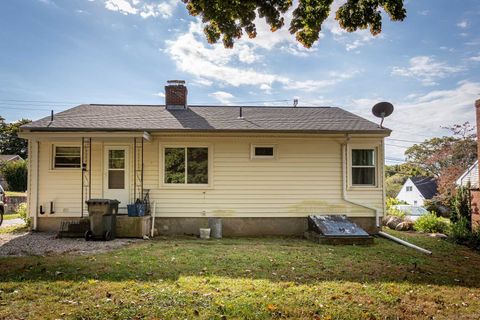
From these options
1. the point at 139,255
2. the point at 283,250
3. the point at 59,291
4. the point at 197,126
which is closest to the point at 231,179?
the point at 197,126

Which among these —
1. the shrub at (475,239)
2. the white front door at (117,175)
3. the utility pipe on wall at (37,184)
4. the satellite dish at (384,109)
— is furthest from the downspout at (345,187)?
the utility pipe on wall at (37,184)

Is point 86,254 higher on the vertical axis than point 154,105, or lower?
lower

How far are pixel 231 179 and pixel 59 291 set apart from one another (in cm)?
664

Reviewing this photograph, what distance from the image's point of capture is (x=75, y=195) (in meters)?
10.5

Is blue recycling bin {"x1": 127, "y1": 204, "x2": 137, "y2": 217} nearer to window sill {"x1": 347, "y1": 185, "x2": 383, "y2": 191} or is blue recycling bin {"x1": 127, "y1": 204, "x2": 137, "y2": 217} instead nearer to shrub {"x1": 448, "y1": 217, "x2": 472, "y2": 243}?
window sill {"x1": 347, "y1": 185, "x2": 383, "y2": 191}

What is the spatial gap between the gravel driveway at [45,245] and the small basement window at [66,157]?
218 centimetres

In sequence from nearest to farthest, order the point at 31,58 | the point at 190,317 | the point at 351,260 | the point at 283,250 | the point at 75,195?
the point at 190,317
the point at 351,260
the point at 283,250
the point at 75,195
the point at 31,58

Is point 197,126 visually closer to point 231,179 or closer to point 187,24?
point 231,179

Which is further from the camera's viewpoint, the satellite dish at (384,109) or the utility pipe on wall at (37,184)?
the satellite dish at (384,109)

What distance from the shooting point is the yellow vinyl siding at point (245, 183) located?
34.5 ft

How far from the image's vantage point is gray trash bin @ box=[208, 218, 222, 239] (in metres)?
10.1

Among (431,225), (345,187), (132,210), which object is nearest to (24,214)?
(132,210)

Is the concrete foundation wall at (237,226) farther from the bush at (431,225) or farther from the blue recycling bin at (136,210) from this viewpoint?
the bush at (431,225)

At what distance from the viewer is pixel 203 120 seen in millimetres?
11336
